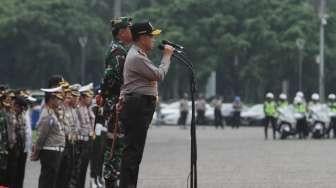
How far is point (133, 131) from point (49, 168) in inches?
104

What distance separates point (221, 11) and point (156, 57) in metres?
5.47

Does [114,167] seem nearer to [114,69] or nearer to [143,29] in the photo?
[114,69]

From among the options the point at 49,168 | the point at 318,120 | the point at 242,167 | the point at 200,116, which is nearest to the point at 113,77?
the point at 49,168

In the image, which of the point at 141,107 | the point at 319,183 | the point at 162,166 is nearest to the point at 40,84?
the point at 162,166

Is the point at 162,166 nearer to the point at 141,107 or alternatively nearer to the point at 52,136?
the point at 52,136

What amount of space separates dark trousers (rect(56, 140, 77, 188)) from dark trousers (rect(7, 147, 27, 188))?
68 centimetres

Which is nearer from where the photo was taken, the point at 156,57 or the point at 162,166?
the point at 162,166

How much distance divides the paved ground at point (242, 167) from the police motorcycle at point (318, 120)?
784 centimetres

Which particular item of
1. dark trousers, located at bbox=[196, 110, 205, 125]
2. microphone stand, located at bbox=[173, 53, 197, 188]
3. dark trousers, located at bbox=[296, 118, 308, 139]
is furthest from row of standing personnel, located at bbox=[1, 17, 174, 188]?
dark trousers, located at bbox=[196, 110, 205, 125]

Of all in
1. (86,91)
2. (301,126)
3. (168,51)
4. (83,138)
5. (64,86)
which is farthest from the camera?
(301,126)

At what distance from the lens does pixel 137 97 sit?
10773 millimetres

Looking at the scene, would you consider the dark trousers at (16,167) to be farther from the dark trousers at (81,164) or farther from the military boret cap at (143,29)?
the military boret cap at (143,29)

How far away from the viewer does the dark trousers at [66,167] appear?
14.1 meters

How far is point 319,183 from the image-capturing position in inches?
654
